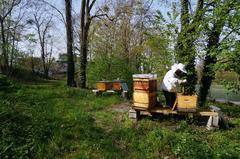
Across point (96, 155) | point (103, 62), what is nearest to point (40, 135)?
point (96, 155)

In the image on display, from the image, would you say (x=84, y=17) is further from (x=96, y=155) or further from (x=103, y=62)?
(x=96, y=155)

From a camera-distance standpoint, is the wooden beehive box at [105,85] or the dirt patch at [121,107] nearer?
the dirt patch at [121,107]

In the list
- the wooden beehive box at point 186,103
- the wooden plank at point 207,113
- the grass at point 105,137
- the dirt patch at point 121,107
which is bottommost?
the grass at point 105,137

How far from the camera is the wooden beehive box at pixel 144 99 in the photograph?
34.6 ft

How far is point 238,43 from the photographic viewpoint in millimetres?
10875

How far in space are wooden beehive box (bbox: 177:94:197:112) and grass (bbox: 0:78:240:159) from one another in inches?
17.3

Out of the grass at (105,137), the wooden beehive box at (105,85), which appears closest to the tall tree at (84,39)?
the wooden beehive box at (105,85)

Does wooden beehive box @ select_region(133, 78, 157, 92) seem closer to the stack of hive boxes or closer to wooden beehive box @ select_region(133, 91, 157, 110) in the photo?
the stack of hive boxes

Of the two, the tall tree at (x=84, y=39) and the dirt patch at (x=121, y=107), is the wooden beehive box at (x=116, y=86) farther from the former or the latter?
the tall tree at (x=84, y=39)

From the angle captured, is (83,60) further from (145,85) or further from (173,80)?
(145,85)

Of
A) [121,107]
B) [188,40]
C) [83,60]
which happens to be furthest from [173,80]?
[83,60]

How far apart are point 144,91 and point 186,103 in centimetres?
143

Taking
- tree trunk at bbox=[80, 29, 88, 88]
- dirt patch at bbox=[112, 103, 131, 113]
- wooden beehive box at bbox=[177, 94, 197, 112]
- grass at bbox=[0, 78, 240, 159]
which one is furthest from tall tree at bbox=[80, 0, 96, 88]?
wooden beehive box at bbox=[177, 94, 197, 112]

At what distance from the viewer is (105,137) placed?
8953 millimetres
